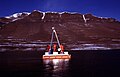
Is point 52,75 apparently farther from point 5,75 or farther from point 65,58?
point 65,58

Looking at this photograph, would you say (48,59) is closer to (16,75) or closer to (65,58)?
(65,58)

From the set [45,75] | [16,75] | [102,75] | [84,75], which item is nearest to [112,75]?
[102,75]

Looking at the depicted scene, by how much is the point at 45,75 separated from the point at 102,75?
12.6 meters

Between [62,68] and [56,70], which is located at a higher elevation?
[62,68]

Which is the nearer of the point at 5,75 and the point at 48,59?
the point at 5,75

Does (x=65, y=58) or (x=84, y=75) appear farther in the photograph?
(x=65, y=58)

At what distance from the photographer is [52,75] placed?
6194cm

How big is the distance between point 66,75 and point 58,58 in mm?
47169

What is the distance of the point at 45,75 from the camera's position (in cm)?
6222

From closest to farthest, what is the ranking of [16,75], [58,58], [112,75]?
[112,75] → [16,75] → [58,58]

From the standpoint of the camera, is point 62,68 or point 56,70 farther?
point 62,68

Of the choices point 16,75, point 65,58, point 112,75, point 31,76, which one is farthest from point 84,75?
point 65,58

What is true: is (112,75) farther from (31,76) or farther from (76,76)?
(31,76)

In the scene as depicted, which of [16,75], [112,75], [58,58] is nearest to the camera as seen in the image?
[112,75]
